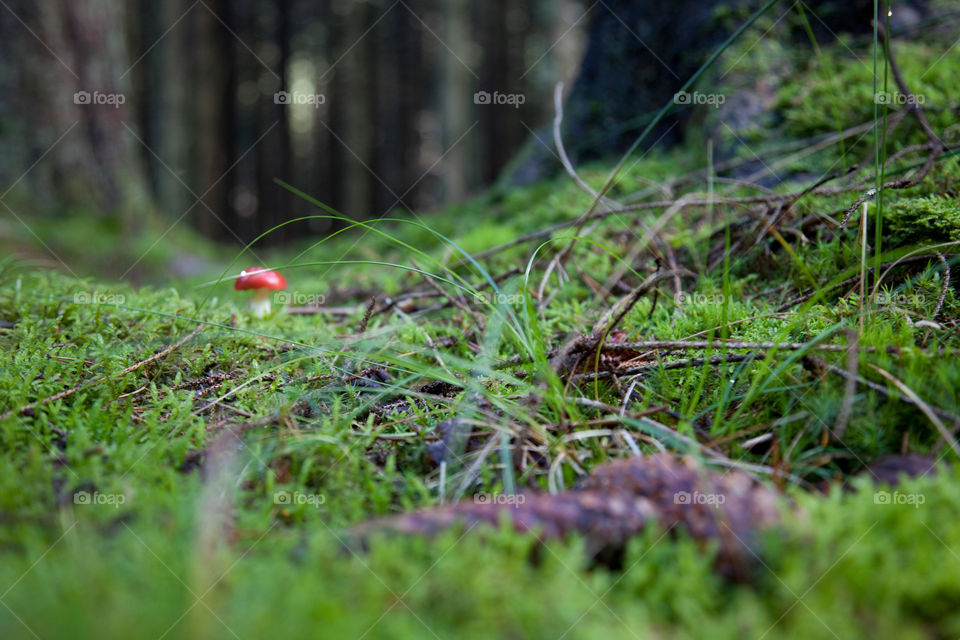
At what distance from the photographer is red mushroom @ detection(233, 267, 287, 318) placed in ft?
7.83

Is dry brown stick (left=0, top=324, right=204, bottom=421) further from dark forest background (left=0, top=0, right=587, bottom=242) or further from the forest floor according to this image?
dark forest background (left=0, top=0, right=587, bottom=242)

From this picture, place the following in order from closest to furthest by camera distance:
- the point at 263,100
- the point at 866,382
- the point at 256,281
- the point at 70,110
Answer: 1. the point at 866,382
2. the point at 256,281
3. the point at 70,110
4. the point at 263,100

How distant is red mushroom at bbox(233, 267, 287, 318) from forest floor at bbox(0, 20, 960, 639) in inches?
4.7

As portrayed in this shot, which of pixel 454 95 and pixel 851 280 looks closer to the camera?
pixel 851 280

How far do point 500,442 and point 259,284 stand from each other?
148cm

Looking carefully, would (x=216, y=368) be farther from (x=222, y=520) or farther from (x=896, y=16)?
(x=896, y=16)

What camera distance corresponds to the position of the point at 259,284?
7.93 ft

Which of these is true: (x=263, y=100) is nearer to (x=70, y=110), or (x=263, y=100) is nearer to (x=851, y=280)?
(x=70, y=110)

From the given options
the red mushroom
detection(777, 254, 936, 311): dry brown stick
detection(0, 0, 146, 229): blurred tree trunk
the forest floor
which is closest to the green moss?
the forest floor

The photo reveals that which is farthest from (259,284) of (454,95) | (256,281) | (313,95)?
(454,95)

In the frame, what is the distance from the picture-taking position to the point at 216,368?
187cm

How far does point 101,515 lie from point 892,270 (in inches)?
90.2

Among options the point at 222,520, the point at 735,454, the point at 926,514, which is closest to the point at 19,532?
the point at 222,520

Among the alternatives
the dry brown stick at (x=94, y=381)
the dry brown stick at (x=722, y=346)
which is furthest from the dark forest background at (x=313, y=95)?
the dry brown stick at (x=722, y=346)
